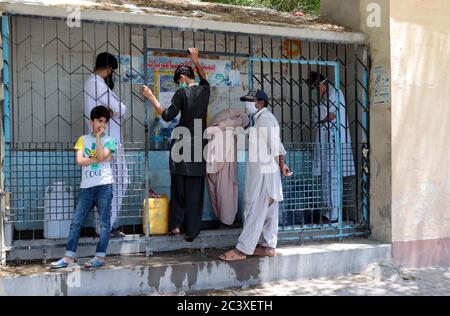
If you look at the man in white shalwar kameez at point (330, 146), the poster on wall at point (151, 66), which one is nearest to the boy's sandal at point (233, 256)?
the man in white shalwar kameez at point (330, 146)

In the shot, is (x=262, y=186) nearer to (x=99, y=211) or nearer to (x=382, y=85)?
(x=99, y=211)

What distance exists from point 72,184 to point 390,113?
3.40m

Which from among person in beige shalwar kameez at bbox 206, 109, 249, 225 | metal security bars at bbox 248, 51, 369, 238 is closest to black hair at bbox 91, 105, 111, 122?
person in beige shalwar kameez at bbox 206, 109, 249, 225

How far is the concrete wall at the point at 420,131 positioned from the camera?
211 inches

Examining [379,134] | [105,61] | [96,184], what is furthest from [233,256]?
[105,61]

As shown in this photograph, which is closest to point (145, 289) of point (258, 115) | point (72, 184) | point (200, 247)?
point (200, 247)

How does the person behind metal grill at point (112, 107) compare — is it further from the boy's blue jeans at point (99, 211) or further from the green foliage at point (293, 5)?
the green foliage at point (293, 5)

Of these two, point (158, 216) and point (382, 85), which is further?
point (382, 85)

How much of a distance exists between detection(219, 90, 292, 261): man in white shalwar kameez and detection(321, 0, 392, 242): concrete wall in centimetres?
129

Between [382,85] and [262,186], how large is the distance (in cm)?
185

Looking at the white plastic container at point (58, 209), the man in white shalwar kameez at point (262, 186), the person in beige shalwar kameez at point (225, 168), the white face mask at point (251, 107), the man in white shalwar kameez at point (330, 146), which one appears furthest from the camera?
the man in white shalwar kameez at point (330, 146)

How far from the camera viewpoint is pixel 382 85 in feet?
17.8

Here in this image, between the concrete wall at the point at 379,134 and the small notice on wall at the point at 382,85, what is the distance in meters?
0.02

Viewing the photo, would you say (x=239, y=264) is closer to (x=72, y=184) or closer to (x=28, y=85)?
(x=72, y=184)
